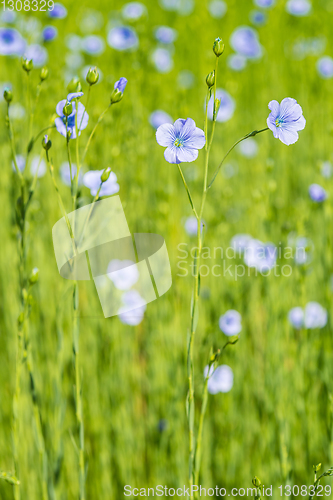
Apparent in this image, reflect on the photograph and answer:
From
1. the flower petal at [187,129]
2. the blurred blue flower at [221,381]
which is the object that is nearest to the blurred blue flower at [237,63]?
the blurred blue flower at [221,381]

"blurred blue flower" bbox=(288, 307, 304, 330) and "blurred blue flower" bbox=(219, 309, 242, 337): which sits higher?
"blurred blue flower" bbox=(219, 309, 242, 337)

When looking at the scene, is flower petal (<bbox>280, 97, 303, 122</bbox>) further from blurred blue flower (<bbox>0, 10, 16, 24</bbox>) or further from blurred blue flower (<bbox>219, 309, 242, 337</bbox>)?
blurred blue flower (<bbox>0, 10, 16, 24</bbox>)

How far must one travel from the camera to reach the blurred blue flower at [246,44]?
10.1 feet

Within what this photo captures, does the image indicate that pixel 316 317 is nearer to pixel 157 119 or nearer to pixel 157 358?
pixel 157 358

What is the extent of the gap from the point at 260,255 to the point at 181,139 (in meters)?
0.95

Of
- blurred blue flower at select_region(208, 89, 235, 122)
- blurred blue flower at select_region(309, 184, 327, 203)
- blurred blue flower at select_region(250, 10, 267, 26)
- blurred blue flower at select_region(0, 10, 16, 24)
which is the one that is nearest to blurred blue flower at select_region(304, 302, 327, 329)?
blurred blue flower at select_region(309, 184, 327, 203)

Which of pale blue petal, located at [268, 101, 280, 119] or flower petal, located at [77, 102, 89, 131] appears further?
flower petal, located at [77, 102, 89, 131]

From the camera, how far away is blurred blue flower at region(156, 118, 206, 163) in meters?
0.58

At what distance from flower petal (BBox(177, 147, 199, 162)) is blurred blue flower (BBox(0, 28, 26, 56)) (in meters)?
2.12

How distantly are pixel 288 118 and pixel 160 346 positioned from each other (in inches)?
38.7

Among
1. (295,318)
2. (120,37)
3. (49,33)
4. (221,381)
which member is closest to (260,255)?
(295,318)

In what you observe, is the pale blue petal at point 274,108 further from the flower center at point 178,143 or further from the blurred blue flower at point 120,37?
the blurred blue flower at point 120,37

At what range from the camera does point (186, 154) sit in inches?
23.3

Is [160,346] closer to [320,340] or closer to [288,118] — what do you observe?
[320,340]
